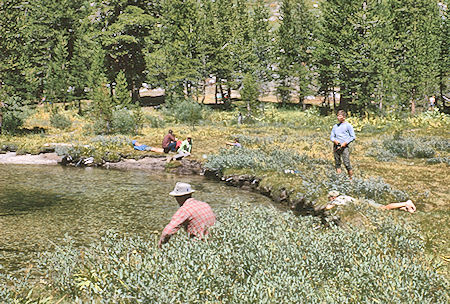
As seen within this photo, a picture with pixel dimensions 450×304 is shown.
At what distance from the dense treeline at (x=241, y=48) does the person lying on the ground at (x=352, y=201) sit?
92.9 ft

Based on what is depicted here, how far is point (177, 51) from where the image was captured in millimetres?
49531

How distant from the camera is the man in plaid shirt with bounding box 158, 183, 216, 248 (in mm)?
6684

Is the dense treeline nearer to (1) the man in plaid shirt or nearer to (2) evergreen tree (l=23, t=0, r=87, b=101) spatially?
(2) evergreen tree (l=23, t=0, r=87, b=101)

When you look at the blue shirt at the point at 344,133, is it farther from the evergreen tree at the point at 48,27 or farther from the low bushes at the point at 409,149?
the evergreen tree at the point at 48,27

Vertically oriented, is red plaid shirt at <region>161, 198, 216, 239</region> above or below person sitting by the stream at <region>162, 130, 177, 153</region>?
above

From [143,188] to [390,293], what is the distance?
14.6 m

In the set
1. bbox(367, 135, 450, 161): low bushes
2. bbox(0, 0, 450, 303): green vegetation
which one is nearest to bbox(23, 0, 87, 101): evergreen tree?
bbox(0, 0, 450, 303): green vegetation

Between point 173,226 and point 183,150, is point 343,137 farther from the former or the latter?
point 183,150

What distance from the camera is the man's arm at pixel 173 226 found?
21.5 ft

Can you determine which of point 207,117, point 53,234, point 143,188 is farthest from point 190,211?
point 207,117

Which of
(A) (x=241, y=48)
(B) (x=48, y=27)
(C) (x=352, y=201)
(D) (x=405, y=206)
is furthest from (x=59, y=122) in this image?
(D) (x=405, y=206)

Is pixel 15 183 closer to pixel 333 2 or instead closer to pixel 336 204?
pixel 336 204

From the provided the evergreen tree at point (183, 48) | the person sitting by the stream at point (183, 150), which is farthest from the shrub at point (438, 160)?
the evergreen tree at point (183, 48)

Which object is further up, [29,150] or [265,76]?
[265,76]
